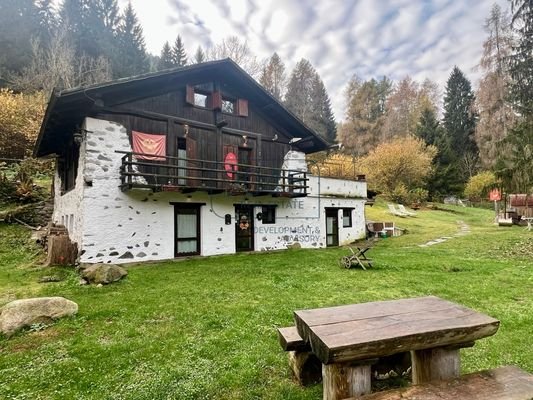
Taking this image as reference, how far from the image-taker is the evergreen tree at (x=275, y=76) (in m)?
38.3

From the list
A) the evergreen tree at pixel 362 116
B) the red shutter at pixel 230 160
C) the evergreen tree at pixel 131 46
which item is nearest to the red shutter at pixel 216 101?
the red shutter at pixel 230 160

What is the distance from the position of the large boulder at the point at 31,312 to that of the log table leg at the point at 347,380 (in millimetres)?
4447

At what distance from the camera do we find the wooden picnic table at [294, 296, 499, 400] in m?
2.30

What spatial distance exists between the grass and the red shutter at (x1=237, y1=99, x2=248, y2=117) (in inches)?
260

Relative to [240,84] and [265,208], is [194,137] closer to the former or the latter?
[240,84]

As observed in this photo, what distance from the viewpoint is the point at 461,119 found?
1661 inches

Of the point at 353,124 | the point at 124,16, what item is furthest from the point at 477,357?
the point at 124,16

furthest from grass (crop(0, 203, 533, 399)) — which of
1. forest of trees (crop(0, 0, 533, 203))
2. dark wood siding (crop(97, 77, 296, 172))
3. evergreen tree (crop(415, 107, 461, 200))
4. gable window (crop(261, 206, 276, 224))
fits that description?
evergreen tree (crop(415, 107, 461, 200))

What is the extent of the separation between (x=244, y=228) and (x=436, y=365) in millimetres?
10880

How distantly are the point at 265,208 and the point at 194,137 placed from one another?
434 centimetres

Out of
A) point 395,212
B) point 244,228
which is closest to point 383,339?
point 244,228

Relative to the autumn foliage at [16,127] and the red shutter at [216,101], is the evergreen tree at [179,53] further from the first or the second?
the red shutter at [216,101]

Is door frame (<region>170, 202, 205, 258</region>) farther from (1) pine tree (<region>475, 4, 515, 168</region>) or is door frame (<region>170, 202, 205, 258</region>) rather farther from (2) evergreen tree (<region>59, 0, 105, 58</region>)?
(2) evergreen tree (<region>59, 0, 105, 58</region>)

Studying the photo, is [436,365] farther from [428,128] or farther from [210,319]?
[428,128]
